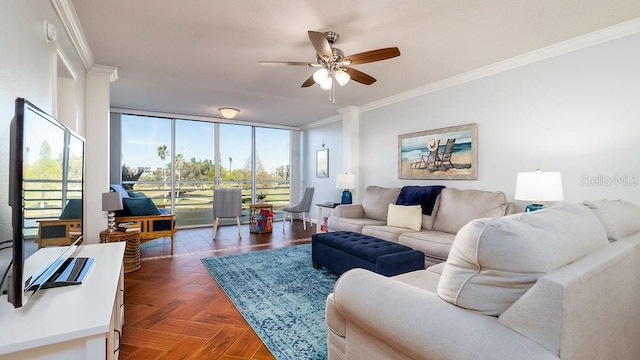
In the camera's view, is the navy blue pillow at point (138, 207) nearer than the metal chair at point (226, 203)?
Yes

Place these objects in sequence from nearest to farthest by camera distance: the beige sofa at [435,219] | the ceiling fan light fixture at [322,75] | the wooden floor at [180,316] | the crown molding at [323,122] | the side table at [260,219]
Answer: the wooden floor at [180,316] → the ceiling fan light fixture at [322,75] → the beige sofa at [435,219] → the side table at [260,219] → the crown molding at [323,122]

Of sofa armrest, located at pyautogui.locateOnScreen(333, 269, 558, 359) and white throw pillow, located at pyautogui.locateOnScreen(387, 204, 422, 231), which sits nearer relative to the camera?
sofa armrest, located at pyautogui.locateOnScreen(333, 269, 558, 359)

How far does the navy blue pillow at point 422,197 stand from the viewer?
358 centimetres

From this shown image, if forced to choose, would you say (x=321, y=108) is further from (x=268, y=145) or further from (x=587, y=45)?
(x=587, y=45)

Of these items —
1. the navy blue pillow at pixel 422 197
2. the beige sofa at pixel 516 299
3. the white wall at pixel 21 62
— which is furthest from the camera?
the navy blue pillow at pixel 422 197

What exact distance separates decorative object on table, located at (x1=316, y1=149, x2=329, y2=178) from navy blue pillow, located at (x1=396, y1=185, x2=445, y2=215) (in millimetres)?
2667

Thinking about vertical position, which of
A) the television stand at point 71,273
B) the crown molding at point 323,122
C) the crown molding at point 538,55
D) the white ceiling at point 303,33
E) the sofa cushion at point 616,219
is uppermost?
the crown molding at point 323,122

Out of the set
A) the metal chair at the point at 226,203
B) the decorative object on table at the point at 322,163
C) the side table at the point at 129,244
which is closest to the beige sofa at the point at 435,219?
the metal chair at the point at 226,203

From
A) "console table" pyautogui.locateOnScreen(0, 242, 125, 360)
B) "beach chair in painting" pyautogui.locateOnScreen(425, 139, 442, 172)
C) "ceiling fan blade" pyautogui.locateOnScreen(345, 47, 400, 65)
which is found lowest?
"console table" pyautogui.locateOnScreen(0, 242, 125, 360)

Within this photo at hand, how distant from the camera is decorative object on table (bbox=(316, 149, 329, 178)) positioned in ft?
20.9

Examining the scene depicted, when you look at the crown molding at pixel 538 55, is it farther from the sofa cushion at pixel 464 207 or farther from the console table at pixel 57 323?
the console table at pixel 57 323

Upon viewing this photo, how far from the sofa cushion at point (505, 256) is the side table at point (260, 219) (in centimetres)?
480

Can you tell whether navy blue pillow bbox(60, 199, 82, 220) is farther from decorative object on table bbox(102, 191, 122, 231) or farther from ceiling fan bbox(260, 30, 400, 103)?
ceiling fan bbox(260, 30, 400, 103)

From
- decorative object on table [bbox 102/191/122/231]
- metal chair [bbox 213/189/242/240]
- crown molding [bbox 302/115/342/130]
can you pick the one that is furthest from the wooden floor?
crown molding [bbox 302/115/342/130]
